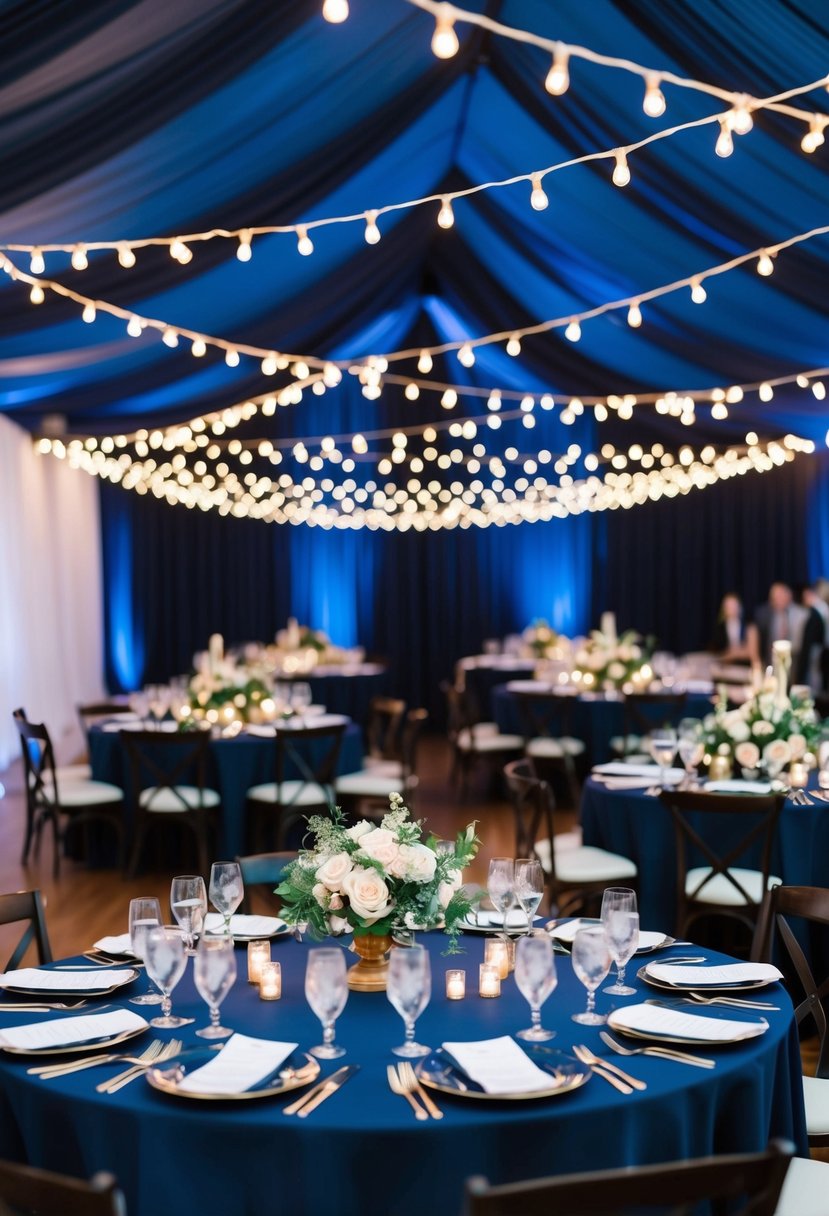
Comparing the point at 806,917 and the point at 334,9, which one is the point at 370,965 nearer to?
the point at 806,917

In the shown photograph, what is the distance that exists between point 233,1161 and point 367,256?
857 cm

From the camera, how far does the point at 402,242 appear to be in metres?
10.2

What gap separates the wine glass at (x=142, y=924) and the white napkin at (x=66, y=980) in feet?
0.26

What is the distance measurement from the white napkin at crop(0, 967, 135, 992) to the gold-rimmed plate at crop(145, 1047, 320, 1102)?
472 millimetres

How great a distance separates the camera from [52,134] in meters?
5.22

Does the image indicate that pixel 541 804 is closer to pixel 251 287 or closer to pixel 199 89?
pixel 199 89

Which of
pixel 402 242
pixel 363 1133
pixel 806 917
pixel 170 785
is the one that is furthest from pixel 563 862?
pixel 402 242

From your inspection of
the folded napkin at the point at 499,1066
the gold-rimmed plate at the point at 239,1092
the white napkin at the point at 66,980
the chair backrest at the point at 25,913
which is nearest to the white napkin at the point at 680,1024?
the folded napkin at the point at 499,1066

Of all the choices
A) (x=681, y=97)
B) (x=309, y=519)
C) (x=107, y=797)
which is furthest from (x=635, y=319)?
(x=309, y=519)

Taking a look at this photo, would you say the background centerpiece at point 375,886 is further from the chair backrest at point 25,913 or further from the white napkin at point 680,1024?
the chair backrest at point 25,913

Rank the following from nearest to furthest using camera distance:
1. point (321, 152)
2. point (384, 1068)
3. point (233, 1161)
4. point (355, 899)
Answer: point (233, 1161) → point (384, 1068) → point (355, 899) → point (321, 152)

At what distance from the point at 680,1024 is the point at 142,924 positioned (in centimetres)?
112

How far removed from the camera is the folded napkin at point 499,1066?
227cm

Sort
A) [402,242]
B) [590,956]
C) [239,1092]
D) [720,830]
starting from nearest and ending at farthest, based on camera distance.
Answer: [239,1092], [590,956], [720,830], [402,242]
